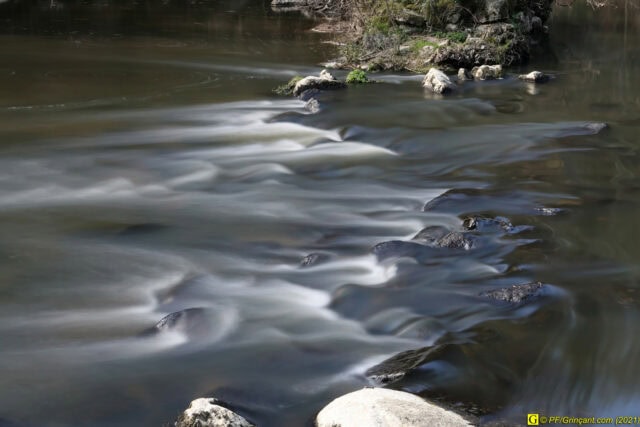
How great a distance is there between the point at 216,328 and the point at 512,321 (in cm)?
223

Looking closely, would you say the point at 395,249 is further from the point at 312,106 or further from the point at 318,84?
the point at 318,84

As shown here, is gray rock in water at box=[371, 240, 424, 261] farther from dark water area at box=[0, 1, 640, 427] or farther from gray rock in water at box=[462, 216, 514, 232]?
gray rock in water at box=[462, 216, 514, 232]

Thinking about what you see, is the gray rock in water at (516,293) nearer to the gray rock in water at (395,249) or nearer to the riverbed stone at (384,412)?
the gray rock in water at (395,249)

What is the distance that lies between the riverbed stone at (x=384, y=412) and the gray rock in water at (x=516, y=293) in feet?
6.01

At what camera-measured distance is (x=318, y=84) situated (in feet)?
46.6

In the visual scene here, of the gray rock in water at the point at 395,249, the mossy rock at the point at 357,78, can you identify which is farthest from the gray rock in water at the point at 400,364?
the mossy rock at the point at 357,78

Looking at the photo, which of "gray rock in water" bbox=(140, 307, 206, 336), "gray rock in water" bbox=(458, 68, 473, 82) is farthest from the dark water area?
"gray rock in water" bbox=(458, 68, 473, 82)

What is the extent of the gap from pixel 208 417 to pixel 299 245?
3265 millimetres

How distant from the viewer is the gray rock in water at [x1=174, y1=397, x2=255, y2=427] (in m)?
4.14

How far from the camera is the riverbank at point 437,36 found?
16688mm

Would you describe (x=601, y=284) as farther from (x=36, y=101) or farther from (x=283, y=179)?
(x=36, y=101)

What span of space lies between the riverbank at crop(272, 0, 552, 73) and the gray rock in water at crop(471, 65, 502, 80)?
784 mm

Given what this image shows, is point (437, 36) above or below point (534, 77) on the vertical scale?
above

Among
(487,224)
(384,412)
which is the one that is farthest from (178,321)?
(487,224)
